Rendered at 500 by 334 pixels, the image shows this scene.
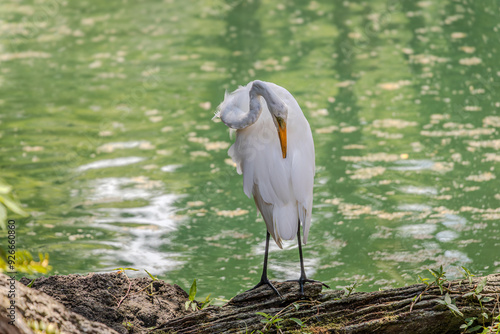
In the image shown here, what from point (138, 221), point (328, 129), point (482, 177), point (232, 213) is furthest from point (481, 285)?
point (328, 129)

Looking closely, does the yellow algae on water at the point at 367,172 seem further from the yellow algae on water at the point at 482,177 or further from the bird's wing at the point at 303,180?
the bird's wing at the point at 303,180

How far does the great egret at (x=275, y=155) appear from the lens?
3646 millimetres

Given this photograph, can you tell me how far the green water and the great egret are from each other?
4.07ft

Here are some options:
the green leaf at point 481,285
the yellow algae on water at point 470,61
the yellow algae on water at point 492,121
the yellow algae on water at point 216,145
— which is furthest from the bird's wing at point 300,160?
the yellow algae on water at point 470,61

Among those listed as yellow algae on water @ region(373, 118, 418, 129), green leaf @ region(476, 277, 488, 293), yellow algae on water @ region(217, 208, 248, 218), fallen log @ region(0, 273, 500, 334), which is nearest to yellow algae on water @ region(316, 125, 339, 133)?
yellow algae on water @ region(373, 118, 418, 129)

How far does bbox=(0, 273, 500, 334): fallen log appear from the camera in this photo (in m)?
3.22

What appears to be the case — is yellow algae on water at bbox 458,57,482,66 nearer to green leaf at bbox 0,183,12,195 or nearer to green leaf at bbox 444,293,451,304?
green leaf at bbox 444,293,451,304

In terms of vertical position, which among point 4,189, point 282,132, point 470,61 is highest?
point 4,189

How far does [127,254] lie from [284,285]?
215 centimetres

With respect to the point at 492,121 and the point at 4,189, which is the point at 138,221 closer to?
the point at 4,189

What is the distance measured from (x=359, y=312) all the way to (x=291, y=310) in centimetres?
38

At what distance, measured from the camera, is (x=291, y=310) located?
3.43 metres

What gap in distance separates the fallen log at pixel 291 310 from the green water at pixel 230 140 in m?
1.15

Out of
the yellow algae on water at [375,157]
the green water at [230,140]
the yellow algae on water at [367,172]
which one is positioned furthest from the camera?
the yellow algae on water at [375,157]
